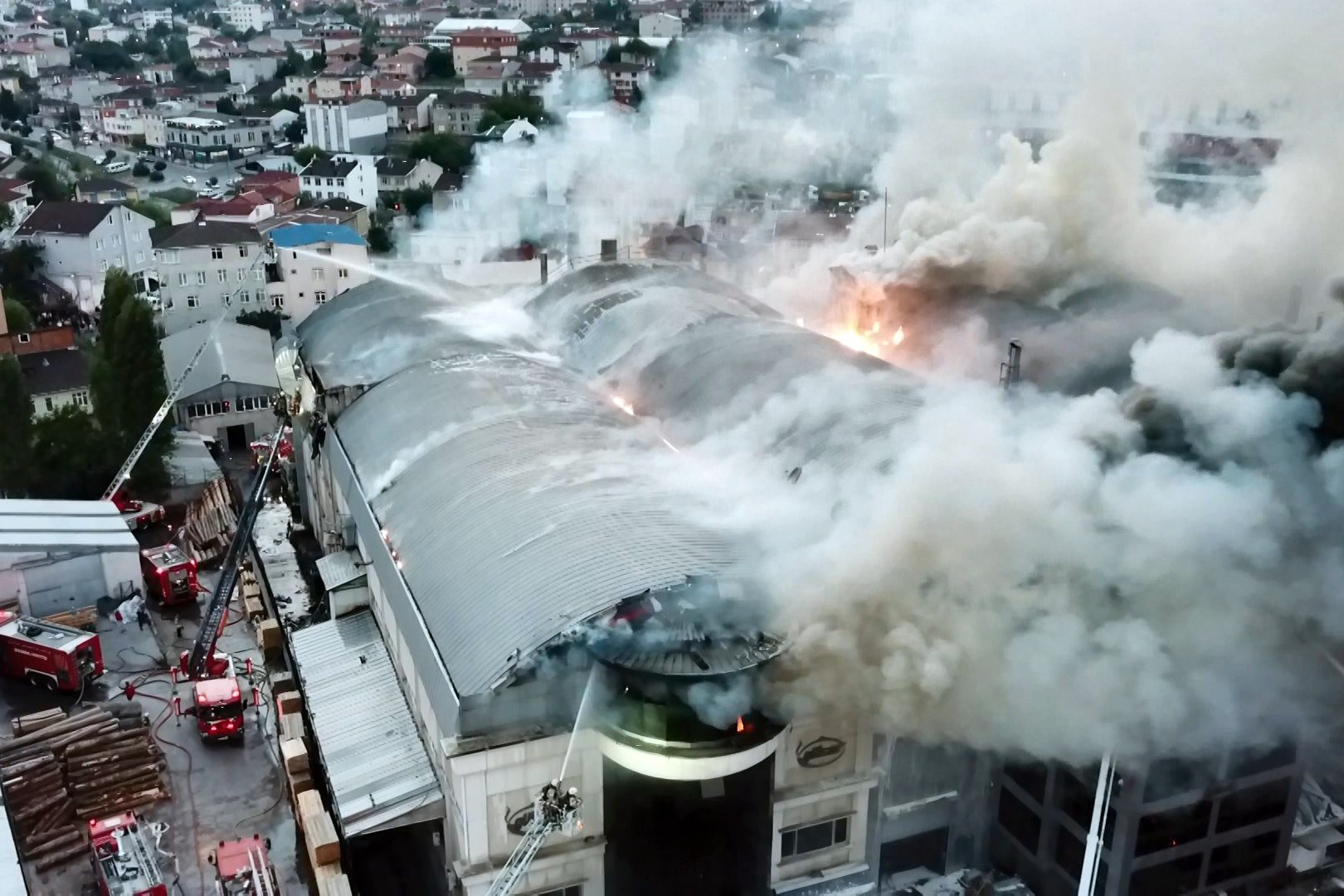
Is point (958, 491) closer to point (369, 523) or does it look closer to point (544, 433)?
point (544, 433)

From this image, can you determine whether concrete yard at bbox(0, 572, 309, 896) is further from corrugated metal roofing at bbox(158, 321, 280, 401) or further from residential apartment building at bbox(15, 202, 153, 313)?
residential apartment building at bbox(15, 202, 153, 313)

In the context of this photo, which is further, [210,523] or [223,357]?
[223,357]

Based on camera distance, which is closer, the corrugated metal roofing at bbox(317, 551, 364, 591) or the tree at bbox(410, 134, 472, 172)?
the corrugated metal roofing at bbox(317, 551, 364, 591)

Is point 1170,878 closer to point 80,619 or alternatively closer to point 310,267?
point 80,619

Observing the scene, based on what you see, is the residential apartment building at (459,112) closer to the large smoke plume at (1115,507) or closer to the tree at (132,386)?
the tree at (132,386)

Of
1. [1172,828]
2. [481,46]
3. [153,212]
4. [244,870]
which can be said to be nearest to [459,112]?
[481,46]

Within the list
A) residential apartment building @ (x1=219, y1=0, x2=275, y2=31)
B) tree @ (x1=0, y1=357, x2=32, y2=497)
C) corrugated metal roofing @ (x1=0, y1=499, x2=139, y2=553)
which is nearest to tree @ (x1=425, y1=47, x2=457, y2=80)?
residential apartment building @ (x1=219, y1=0, x2=275, y2=31)
